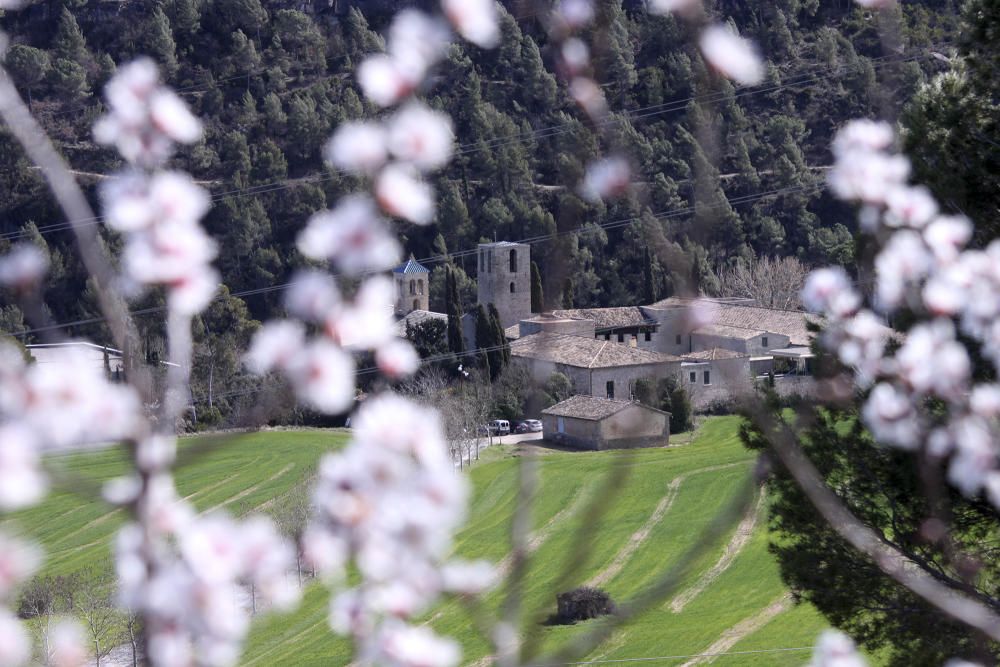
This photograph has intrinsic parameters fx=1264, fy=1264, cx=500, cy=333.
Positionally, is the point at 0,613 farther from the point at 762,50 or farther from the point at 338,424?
the point at 762,50

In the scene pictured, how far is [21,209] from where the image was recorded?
44875mm

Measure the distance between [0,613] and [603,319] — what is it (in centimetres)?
4416

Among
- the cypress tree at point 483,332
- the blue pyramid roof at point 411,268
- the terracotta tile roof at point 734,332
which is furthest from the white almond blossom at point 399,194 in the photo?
the blue pyramid roof at point 411,268

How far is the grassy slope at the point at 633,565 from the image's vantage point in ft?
51.9

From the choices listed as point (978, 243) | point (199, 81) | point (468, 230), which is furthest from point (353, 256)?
point (199, 81)

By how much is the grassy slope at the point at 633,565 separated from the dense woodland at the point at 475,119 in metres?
18.1

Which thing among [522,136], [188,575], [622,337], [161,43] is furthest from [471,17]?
[161,43]

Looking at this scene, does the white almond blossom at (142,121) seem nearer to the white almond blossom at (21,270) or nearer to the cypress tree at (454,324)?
the white almond blossom at (21,270)

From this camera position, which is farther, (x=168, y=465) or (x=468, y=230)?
(x=468, y=230)

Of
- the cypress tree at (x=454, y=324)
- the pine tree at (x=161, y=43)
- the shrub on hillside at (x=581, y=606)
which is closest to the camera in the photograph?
the shrub on hillside at (x=581, y=606)

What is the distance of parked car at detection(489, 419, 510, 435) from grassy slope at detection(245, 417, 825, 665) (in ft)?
12.8

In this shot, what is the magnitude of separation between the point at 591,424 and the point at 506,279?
18689 mm

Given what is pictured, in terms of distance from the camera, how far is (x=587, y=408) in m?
33.1

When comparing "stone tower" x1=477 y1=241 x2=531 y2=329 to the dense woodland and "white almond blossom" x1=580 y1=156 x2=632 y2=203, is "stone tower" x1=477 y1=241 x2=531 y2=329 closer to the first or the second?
the dense woodland
